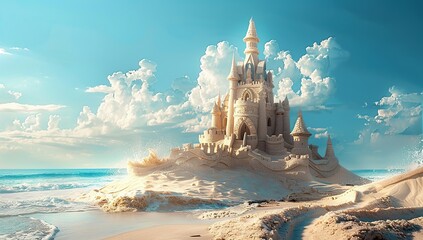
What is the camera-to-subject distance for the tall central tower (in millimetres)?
31109

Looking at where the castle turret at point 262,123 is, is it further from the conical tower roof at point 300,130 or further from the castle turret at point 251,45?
the castle turret at point 251,45

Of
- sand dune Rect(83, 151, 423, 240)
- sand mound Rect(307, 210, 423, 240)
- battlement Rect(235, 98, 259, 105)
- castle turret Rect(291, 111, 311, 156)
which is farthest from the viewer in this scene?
battlement Rect(235, 98, 259, 105)

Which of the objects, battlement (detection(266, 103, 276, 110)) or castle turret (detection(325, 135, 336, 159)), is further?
battlement (detection(266, 103, 276, 110))

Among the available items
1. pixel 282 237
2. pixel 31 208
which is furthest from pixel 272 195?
pixel 282 237

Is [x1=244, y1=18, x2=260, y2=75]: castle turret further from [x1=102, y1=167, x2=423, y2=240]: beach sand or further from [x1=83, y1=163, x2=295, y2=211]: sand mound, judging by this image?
[x1=102, y1=167, x2=423, y2=240]: beach sand

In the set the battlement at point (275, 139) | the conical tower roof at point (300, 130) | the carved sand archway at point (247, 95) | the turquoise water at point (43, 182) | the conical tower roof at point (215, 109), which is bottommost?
the turquoise water at point (43, 182)

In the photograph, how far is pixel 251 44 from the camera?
3136 centimetres

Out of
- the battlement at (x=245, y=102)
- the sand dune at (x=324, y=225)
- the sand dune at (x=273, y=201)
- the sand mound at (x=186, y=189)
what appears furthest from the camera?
the battlement at (x=245, y=102)

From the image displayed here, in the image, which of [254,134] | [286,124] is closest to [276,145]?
[254,134]

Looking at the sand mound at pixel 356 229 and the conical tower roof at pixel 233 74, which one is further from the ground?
the conical tower roof at pixel 233 74

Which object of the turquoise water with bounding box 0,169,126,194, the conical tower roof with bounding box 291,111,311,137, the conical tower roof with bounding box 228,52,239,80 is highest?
the conical tower roof with bounding box 228,52,239,80

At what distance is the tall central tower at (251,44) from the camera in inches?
1225

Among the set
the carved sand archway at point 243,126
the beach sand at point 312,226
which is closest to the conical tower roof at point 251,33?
the carved sand archway at point 243,126

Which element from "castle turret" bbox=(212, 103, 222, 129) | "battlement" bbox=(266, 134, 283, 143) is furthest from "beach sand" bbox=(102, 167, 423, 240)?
"castle turret" bbox=(212, 103, 222, 129)
